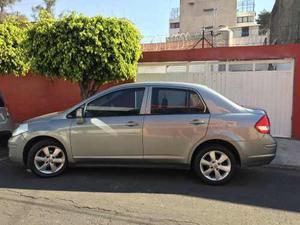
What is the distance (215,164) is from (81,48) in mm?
4665

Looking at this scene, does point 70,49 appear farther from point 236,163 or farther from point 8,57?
point 236,163

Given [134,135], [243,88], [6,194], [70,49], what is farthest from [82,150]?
[243,88]

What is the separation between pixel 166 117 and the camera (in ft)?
22.0

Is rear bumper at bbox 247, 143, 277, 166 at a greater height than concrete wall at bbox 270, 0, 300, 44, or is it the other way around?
concrete wall at bbox 270, 0, 300, 44

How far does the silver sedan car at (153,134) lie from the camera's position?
6.57m

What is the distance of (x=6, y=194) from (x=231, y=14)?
66.6m

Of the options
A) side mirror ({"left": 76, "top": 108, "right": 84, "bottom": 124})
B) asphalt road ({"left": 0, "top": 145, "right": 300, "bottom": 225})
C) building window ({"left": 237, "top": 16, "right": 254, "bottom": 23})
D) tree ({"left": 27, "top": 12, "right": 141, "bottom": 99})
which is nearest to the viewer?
asphalt road ({"left": 0, "top": 145, "right": 300, "bottom": 225})

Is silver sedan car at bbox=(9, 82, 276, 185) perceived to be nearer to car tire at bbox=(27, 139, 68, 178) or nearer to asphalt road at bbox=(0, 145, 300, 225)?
car tire at bbox=(27, 139, 68, 178)

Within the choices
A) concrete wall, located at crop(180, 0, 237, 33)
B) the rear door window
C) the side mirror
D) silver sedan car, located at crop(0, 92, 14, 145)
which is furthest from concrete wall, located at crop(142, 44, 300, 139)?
concrete wall, located at crop(180, 0, 237, 33)

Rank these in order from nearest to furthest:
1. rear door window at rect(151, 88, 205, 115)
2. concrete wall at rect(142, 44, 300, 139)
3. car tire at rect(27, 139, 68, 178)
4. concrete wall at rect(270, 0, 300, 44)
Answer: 1. rear door window at rect(151, 88, 205, 115)
2. car tire at rect(27, 139, 68, 178)
3. concrete wall at rect(142, 44, 300, 139)
4. concrete wall at rect(270, 0, 300, 44)

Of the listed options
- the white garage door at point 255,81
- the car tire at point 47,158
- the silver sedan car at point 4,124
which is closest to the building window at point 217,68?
the white garage door at point 255,81

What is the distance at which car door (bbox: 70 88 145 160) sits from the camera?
6746mm

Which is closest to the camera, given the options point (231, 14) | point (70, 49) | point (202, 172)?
point (202, 172)

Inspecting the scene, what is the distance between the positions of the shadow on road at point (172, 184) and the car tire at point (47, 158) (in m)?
0.16
